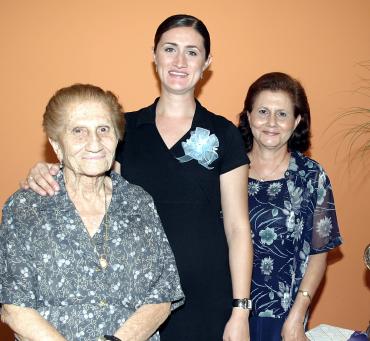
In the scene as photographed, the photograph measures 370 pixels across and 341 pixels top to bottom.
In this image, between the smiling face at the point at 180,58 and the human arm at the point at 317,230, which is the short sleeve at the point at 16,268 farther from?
the human arm at the point at 317,230

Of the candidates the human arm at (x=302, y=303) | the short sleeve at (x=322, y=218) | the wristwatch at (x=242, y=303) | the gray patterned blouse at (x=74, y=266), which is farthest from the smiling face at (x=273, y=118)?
the gray patterned blouse at (x=74, y=266)

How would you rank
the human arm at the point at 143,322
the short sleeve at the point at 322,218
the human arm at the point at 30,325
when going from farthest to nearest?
the short sleeve at the point at 322,218 < the human arm at the point at 143,322 < the human arm at the point at 30,325

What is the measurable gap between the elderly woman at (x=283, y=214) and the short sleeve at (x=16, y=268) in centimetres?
110

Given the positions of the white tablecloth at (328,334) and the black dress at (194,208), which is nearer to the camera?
the black dress at (194,208)

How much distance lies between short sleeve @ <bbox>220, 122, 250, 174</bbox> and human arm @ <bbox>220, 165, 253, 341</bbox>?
0.8 inches

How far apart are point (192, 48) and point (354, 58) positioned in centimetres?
132

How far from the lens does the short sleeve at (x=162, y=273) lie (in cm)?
192

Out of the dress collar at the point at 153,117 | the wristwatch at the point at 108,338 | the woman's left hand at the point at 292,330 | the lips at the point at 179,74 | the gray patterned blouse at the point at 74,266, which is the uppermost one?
the lips at the point at 179,74

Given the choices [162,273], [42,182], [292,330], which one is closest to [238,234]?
[162,273]

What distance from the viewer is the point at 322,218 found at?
8.39 feet

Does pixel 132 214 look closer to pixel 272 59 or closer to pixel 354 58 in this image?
pixel 272 59

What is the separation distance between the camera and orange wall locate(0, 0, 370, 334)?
9.45 ft

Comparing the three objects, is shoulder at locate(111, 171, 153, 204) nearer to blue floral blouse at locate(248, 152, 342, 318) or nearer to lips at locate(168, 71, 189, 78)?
lips at locate(168, 71, 189, 78)

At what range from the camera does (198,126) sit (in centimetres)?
231
